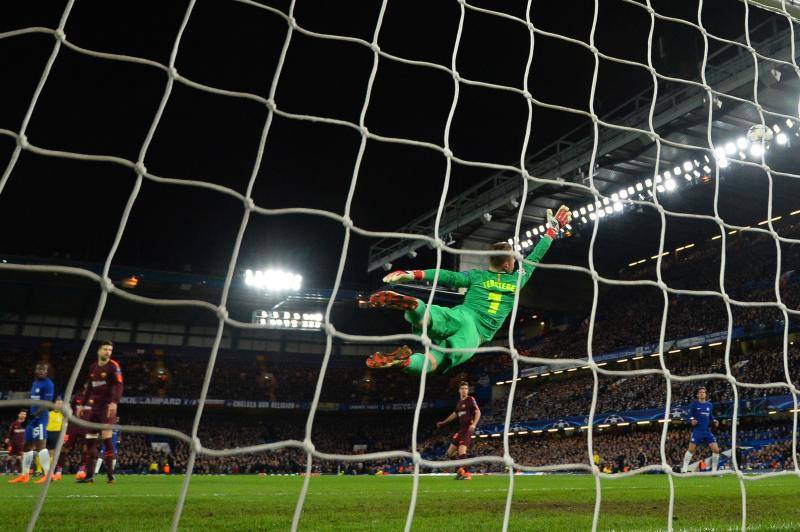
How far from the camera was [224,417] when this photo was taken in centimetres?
3244

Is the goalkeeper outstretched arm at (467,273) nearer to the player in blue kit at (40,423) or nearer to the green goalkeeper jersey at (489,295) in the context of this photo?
the green goalkeeper jersey at (489,295)

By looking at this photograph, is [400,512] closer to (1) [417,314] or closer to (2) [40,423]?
(1) [417,314]

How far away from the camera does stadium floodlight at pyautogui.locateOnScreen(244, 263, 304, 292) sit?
2966 cm

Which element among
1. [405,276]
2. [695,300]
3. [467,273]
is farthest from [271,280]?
[405,276]

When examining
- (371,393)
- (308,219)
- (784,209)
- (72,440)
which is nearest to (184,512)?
(72,440)

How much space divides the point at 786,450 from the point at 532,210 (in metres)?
11.7

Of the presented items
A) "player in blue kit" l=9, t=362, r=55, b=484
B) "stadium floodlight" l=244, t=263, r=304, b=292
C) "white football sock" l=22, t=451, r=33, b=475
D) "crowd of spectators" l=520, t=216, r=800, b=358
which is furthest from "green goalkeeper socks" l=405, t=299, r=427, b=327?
"stadium floodlight" l=244, t=263, r=304, b=292

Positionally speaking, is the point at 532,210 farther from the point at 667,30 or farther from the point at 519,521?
the point at 519,521

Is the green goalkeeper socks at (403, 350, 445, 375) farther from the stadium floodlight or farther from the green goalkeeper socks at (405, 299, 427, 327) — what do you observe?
the stadium floodlight

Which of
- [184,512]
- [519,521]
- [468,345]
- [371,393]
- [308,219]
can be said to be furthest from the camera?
[371,393]

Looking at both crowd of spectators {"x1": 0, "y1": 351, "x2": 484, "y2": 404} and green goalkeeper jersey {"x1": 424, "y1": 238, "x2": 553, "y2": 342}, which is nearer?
green goalkeeper jersey {"x1": 424, "y1": 238, "x2": 553, "y2": 342}

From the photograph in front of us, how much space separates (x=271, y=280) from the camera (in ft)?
98.2

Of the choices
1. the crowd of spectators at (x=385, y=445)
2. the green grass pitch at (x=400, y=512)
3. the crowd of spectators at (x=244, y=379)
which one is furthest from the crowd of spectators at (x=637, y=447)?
the green grass pitch at (x=400, y=512)

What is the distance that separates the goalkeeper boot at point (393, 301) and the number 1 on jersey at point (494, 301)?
1.92 feet
